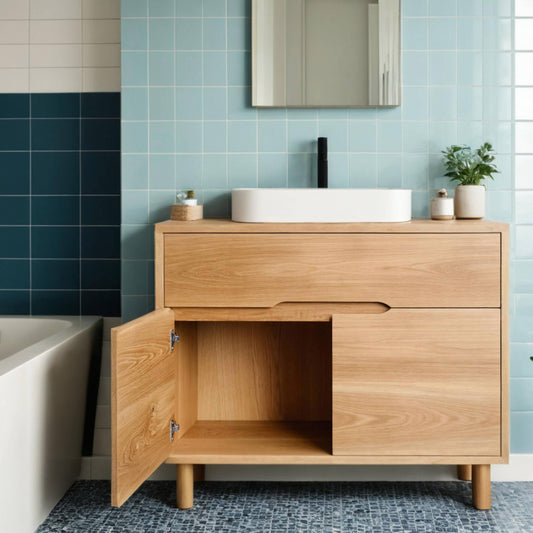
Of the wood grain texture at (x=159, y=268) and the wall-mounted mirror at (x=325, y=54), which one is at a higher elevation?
the wall-mounted mirror at (x=325, y=54)

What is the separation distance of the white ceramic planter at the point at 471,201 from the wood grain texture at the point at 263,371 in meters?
0.64

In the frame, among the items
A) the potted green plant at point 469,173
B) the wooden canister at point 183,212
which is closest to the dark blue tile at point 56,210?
the wooden canister at point 183,212

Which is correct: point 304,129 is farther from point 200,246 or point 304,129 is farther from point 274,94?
point 200,246

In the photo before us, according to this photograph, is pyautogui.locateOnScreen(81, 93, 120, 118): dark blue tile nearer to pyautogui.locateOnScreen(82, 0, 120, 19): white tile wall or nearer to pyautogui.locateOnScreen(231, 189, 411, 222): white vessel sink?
pyautogui.locateOnScreen(82, 0, 120, 19): white tile wall

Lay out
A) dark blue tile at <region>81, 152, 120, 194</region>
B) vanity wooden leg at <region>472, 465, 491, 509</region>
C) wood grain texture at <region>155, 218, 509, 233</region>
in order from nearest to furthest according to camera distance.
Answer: wood grain texture at <region>155, 218, 509, 233</region> → vanity wooden leg at <region>472, 465, 491, 509</region> → dark blue tile at <region>81, 152, 120, 194</region>

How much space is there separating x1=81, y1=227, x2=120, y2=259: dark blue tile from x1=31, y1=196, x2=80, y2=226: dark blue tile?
2.7 inches

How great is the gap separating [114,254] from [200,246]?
664 mm

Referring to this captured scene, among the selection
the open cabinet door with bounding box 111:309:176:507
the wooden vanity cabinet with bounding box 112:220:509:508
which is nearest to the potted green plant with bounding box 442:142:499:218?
the wooden vanity cabinet with bounding box 112:220:509:508

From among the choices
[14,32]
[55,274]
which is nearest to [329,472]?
[55,274]

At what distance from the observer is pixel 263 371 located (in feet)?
7.86

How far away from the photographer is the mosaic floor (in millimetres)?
1986

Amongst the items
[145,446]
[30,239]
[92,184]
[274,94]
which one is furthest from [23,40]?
[145,446]

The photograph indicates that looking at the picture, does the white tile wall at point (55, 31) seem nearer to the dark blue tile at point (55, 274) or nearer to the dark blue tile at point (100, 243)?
the dark blue tile at point (100, 243)

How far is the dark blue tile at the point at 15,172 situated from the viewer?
8.18 feet
